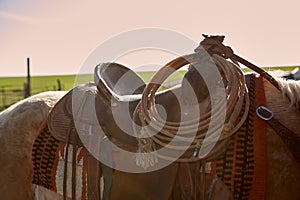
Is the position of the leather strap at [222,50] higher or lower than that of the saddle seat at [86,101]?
higher

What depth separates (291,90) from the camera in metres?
2.22

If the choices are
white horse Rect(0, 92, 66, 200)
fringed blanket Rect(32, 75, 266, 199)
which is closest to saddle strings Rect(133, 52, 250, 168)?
fringed blanket Rect(32, 75, 266, 199)

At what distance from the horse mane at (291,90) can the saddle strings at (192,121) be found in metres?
0.21

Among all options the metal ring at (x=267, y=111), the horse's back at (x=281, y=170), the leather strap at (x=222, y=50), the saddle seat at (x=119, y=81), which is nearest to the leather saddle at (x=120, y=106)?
the saddle seat at (x=119, y=81)

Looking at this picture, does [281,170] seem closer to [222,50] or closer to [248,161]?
[248,161]

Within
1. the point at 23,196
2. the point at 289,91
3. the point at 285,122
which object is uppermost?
the point at 289,91

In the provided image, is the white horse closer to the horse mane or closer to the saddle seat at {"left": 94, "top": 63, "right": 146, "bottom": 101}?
the saddle seat at {"left": 94, "top": 63, "right": 146, "bottom": 101}

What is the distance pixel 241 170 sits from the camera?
2.09 metres

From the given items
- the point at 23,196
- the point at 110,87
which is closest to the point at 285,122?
the point at 110,87

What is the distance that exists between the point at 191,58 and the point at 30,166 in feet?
4.07

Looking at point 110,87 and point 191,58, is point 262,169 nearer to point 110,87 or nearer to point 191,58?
point 191,58

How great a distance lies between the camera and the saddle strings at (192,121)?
209 cm

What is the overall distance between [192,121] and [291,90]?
56cm

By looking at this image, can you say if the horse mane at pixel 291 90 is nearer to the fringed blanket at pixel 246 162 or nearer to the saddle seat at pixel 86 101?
the fringed blanket at pixel 246 162
